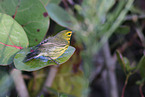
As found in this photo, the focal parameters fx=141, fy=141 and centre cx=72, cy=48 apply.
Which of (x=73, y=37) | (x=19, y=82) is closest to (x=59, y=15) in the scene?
Result: (x=73, y=37)

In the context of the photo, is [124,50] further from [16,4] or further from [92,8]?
[16,4]

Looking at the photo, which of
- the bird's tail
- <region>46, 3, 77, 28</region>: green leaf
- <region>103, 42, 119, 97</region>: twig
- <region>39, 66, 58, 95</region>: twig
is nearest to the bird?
the bird's tail

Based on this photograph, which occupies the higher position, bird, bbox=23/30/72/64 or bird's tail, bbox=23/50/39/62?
bird, bbox=23/30/72/64

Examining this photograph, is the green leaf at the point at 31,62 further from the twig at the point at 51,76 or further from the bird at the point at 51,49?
the twig at the point at 51,76

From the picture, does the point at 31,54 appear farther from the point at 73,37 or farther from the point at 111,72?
the point at 111,72

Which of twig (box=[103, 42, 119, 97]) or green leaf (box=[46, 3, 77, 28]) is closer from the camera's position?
green leaf (box=[46, 3, 77, 28])

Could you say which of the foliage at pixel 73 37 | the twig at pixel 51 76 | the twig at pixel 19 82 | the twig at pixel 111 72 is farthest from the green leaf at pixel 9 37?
the twig at pixel 111 72

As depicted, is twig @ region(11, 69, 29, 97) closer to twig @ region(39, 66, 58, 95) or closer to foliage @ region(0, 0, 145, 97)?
foliage @ region(0, 0, 145, 97)
